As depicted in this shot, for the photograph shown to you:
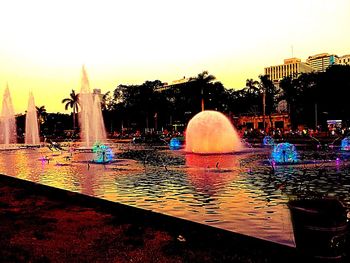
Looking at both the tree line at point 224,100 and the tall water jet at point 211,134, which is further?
the tree line at point 224,100

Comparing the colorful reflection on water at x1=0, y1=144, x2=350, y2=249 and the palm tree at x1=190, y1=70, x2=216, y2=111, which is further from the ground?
the palm tree at x1=190, y1=70, x2=216, y2=111

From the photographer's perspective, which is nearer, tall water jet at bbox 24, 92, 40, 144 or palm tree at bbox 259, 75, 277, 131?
tall water jet at bbox 24, 92, 40, 144

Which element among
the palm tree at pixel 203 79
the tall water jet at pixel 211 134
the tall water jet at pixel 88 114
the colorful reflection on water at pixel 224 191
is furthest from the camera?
the palm tree at pixel 203 79

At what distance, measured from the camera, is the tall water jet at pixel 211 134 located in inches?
1126

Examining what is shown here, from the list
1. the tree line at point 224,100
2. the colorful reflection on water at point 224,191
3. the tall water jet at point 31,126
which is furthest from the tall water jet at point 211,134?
the tree line at point 224,100

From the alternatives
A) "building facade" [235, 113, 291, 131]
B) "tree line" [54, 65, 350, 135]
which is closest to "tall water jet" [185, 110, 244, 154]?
"tree line" [54, 65, 350, 135]

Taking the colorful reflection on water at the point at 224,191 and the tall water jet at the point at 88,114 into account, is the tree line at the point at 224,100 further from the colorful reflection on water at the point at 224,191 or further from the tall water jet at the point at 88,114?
the colorful reflection on water at the point at 224,191

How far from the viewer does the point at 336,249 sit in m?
4.48

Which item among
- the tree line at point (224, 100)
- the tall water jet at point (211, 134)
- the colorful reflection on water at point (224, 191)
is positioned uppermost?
the tree line at point (224, 100)

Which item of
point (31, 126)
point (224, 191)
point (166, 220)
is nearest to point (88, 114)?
point (31, 126)

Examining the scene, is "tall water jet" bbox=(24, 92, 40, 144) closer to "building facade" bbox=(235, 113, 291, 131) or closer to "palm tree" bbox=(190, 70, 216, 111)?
"palm tree" bbox=(190, 70, 216, 111)

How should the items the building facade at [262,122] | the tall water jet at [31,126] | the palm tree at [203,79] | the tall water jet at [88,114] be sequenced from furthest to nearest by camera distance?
the building facade at [262,122] → the palm tree at [203,79] → the tall water jet at [31,126] → the tall water jet at [88,114]

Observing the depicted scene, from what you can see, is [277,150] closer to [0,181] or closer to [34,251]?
[0,181]

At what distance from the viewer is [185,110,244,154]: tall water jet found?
93.9ft
